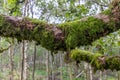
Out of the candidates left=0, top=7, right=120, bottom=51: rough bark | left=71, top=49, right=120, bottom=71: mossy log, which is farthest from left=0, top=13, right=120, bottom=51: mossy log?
left=71, top=49, right=120, bottom=71: mossy log

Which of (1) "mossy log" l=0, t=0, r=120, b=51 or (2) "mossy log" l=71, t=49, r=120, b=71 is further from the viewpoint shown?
(2) "mossy log" l=71, t=49, r=120, b=71

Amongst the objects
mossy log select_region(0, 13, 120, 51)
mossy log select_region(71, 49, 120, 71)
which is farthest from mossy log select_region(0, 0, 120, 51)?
mossy log select_region(71, 49, 120, 71)

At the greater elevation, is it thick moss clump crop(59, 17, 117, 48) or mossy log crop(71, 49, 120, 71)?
thick moss clump crop(59, 17, 117, 48)

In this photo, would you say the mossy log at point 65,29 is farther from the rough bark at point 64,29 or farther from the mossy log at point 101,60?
the mossy log at point 101,60

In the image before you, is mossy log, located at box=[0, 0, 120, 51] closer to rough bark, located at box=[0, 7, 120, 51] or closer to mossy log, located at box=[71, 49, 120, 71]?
rough bark, located at box=[0, 7, 120, 51]

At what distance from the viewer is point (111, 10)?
103 inches

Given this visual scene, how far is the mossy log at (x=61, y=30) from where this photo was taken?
2566mm

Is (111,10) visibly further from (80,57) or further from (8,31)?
(8,31)

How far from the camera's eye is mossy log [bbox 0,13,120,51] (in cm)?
257

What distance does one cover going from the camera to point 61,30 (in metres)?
2.59

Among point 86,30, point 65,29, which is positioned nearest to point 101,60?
point 86,30

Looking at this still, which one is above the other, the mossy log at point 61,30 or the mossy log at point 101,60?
the mossy log at point 61,30

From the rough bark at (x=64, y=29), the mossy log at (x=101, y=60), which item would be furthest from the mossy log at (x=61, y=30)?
the mossy log at (x=101, y=60)

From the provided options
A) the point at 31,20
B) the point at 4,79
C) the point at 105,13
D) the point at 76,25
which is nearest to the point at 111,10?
the point at 105,13
